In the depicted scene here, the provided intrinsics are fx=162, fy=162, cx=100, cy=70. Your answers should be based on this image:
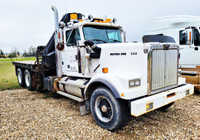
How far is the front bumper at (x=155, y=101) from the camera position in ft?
9.75

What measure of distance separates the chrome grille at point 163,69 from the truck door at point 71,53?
2332mm

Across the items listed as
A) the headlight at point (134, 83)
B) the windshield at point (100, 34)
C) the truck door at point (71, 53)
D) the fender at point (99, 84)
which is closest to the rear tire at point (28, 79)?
the truck door at point (71, 53)

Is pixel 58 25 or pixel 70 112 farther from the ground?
pixel 58 25

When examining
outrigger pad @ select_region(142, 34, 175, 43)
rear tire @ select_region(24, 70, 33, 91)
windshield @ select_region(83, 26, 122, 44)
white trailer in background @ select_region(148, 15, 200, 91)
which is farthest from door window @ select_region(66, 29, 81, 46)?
white trailer in background @ select_region(148, 15, 200, 91)

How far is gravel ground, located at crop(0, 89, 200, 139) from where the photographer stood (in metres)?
3.41

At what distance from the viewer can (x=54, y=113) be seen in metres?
4.70

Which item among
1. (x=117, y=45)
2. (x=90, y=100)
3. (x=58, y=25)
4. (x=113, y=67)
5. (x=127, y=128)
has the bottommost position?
(x=127, y=128)

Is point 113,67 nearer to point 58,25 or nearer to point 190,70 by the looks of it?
point 58,25

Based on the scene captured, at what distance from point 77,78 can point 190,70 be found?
4749 millimetres

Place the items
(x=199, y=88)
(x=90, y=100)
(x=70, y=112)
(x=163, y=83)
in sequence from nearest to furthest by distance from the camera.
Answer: (x=163, y=83) → (x=90, y=100) → (x=70, y=112) → (x=199, y=88)

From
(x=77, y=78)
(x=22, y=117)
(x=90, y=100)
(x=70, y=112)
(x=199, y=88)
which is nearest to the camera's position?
(x=90, y=100)

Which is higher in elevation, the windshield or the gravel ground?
the windshield

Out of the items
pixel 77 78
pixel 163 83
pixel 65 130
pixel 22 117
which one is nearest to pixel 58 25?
pixel 77 78

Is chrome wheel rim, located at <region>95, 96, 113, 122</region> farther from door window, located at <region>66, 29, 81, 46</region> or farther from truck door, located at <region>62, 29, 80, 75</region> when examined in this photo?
door window, located at <region>66, 29, 81, 46</region>
